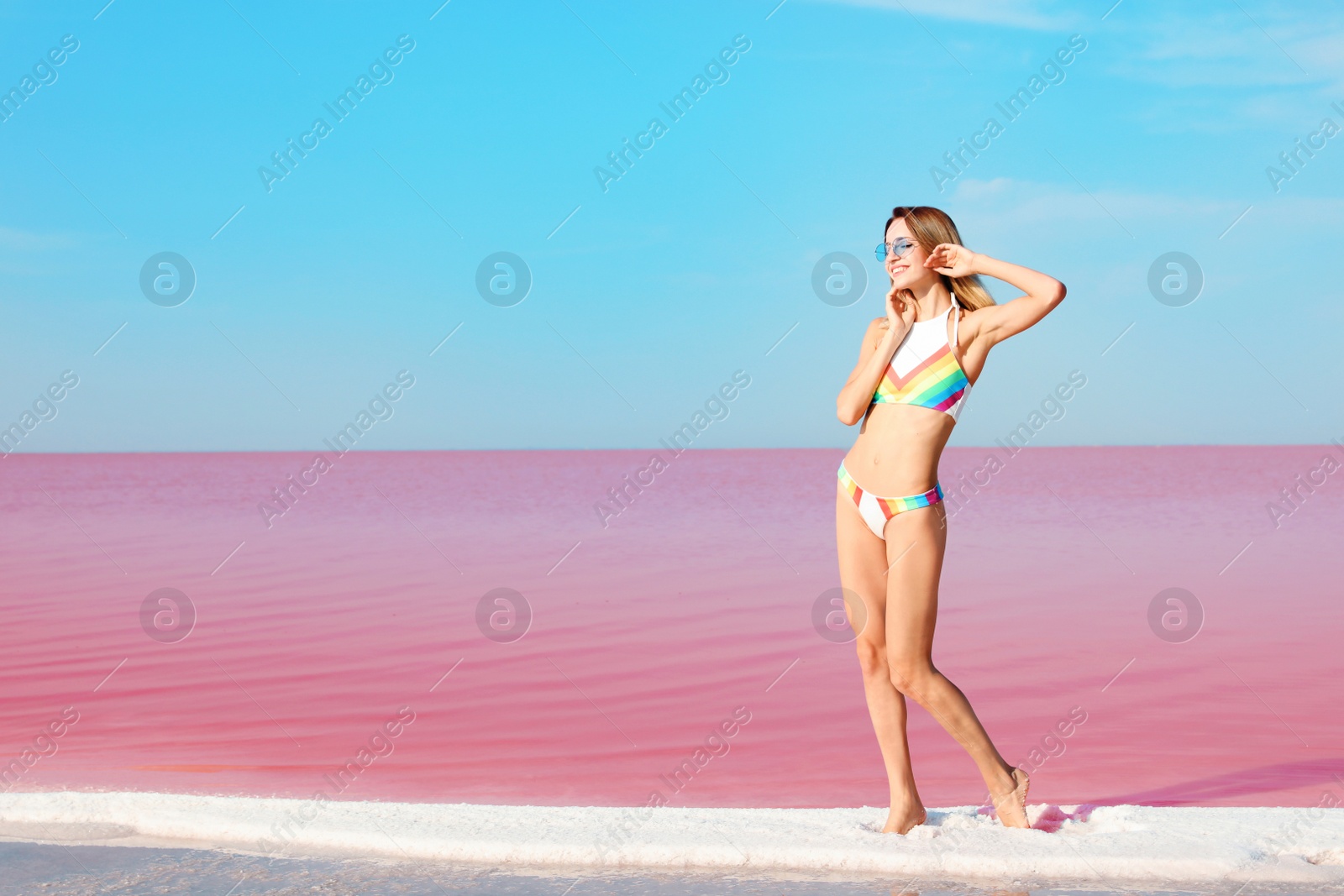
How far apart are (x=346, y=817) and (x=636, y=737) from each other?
232 centimetres

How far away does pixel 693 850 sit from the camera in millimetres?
3264

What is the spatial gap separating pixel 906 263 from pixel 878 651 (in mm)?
1270

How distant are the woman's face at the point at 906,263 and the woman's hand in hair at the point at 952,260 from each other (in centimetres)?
3

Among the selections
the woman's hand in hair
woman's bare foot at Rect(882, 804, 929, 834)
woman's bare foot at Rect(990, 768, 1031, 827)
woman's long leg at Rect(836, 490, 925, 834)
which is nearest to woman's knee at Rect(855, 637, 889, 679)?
woman's long leg at Rect(836, 490, 925, 834)

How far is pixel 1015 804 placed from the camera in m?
3.64

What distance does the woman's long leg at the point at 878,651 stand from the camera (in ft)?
11.9

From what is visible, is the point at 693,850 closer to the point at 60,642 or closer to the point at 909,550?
the point at 909,550

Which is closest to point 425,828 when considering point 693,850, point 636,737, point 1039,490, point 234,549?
point 693,850

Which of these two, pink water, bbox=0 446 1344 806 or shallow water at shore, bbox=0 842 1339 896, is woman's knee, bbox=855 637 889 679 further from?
pink water, bbox=0 446 1344 806

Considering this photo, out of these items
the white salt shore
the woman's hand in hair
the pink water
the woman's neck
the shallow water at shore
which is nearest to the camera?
the shallow water at shore

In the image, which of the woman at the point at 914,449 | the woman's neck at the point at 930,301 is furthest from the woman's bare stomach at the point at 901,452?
the woman's neck at the point at 930,301

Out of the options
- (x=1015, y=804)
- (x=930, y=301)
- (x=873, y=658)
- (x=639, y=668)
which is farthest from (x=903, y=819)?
(x=639, y=668)

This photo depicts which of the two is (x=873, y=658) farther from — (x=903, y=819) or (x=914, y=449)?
(x=914, y=449)

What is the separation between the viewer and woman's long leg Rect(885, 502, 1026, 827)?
139 inches
